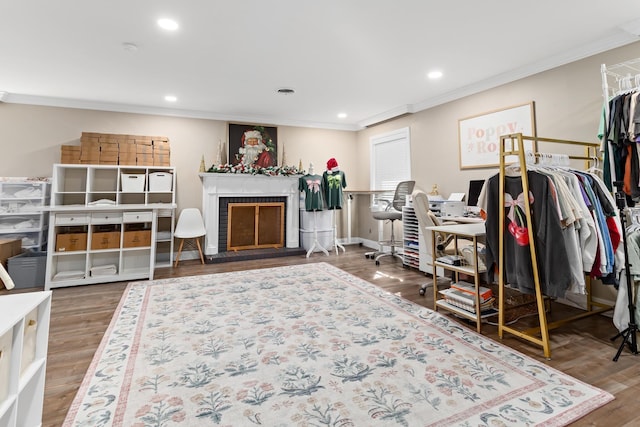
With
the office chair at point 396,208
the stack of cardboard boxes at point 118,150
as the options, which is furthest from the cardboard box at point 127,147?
the office chair at point 396,208

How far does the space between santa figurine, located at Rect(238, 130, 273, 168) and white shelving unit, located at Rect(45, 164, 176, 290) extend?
1.30m

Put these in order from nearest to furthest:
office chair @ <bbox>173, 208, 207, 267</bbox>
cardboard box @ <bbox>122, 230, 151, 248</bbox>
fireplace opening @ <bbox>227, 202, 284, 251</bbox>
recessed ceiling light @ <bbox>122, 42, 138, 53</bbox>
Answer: recessed ceiling light @ <bbox>122, 42, 138, 53</bbox> < cardboard box @ <bbox>122, 230, 151, 248</bbox> < office chair @ <bbox>173, 208, 207, 267</bbox> < fireplace opening @ <bbox>227, 202, 284, 251</bbox>

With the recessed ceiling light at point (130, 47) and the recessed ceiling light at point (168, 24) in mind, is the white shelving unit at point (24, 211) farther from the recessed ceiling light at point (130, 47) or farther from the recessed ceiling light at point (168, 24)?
the recessed ceiling light at point (168, 24)

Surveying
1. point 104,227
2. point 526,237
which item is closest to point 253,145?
point 104,227

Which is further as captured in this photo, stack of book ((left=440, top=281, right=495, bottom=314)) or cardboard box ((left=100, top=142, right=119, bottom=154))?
cardboard box ((left=100, top=142, right=119, bottom=154))

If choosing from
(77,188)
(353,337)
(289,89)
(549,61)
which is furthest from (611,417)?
(77,188)

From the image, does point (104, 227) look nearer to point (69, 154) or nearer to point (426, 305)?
point (69, 154)

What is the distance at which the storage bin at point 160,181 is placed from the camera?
14.9 ft

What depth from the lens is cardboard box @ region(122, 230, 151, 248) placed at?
378 centimetres

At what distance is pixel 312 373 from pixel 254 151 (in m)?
4.41

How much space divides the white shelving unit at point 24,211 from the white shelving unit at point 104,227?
0.73ft

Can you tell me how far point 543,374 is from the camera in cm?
176

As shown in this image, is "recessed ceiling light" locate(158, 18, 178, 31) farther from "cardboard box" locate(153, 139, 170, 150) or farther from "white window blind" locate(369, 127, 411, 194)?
"white window blind" locate(369, 127, 411, 194)

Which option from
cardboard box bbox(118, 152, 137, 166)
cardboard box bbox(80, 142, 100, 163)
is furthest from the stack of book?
cardboard box bbox(80, 142, 100, 163)
